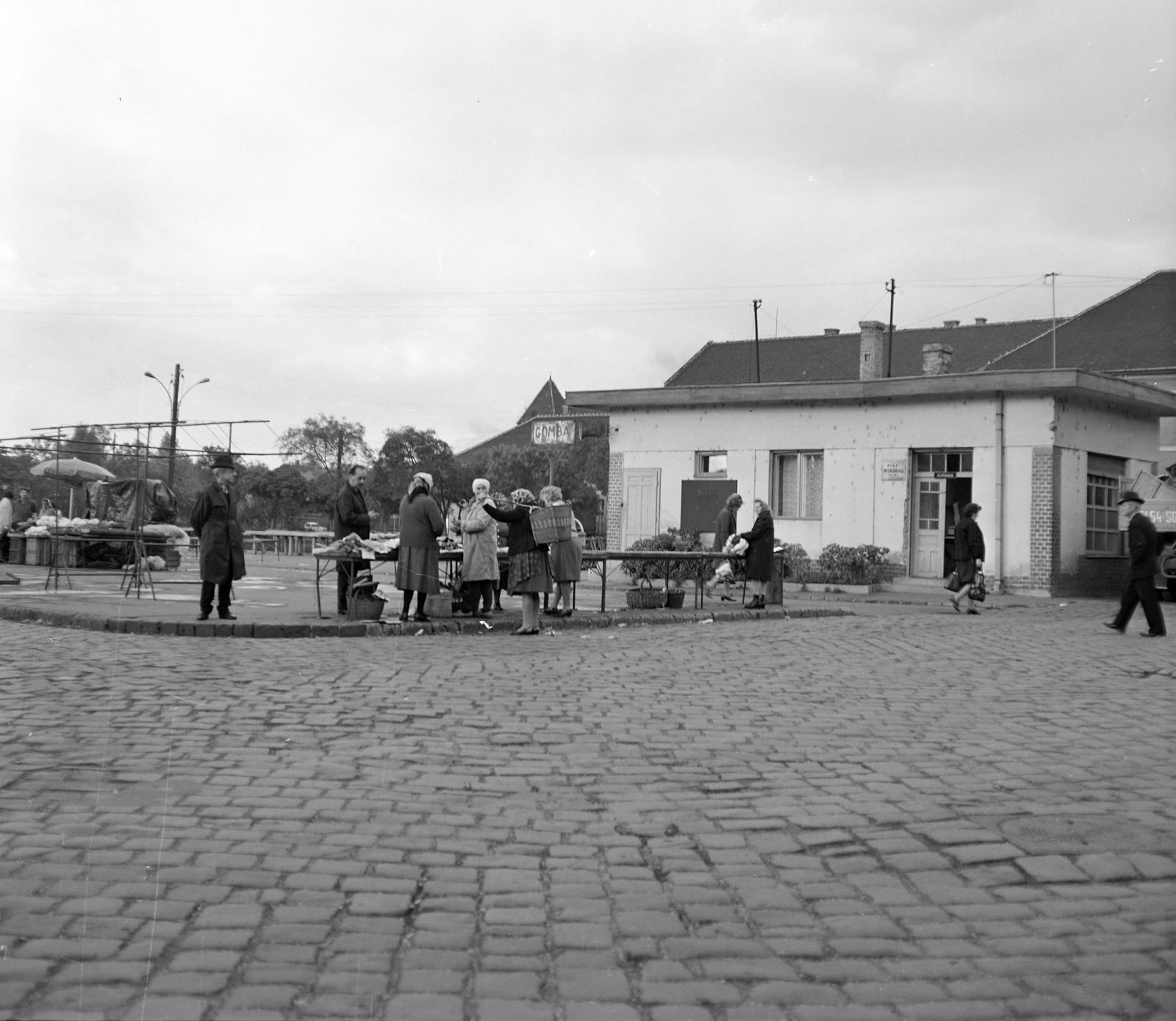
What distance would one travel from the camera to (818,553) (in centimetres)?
2864

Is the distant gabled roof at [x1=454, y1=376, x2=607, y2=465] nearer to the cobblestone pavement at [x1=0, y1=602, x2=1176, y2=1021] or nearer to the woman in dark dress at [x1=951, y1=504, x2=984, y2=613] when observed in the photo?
the woman in dark dress at [x1=951, y1=504, x2=984, y2=613]

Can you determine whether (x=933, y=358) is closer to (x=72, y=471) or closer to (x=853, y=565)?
(x=853, y=565)

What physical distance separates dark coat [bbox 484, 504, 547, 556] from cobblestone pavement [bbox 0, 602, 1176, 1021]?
190 inches

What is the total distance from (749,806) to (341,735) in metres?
2.73

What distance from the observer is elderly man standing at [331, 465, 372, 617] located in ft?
50.1

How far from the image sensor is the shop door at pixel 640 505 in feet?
101

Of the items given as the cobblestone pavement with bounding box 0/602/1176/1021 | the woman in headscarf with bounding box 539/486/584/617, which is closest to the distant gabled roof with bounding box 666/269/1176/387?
the woman in headscarf with bounding box 539/486/584/617

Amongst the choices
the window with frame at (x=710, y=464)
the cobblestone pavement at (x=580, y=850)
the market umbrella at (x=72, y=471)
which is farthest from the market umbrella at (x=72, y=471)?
the cobblestone pavement at (x=580, y=850)

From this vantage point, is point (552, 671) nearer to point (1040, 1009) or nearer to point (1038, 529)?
point (1040, 1009)

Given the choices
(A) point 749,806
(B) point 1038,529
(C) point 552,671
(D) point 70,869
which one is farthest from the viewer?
(B) point 1038,529

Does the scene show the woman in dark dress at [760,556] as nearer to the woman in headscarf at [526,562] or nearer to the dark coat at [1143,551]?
the woman in headscarf at [526,562]

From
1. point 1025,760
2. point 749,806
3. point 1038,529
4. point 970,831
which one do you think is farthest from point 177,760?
point 1038,529

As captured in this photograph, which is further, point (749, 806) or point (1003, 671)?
point (1003, 671)

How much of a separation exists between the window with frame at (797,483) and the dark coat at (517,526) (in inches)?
593
